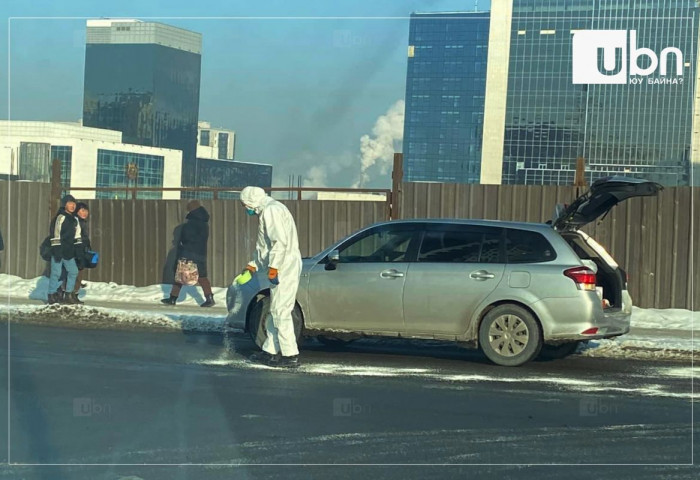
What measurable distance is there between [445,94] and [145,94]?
144853 millimetres

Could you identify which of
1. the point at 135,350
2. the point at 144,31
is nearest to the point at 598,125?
the point at 144,31

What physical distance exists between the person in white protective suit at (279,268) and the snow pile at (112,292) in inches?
267

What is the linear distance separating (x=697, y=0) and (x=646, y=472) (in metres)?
109

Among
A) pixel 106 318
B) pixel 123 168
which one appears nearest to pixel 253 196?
pixel 106 318

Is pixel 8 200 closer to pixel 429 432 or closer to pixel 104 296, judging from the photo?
pixel 104 296

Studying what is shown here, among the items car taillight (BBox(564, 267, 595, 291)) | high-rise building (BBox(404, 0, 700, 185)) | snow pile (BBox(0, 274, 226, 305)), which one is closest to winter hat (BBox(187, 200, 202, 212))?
snow pile (BBox(0, 274, 226, 305))

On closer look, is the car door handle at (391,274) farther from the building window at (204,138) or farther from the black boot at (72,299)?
the building window at (204,138)

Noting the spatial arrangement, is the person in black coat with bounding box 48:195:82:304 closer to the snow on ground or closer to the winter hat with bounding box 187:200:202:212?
the snow on ground

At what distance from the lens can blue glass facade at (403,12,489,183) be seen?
15175 cm

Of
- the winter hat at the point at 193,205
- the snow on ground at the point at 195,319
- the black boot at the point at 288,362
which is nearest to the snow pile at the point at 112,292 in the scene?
the snow on ground at the point at 195,319

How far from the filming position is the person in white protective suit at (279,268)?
9.37m

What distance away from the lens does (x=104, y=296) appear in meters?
17.3

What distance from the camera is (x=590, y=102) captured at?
12062 centimetres

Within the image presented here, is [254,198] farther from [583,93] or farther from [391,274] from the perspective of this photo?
[583,93]
